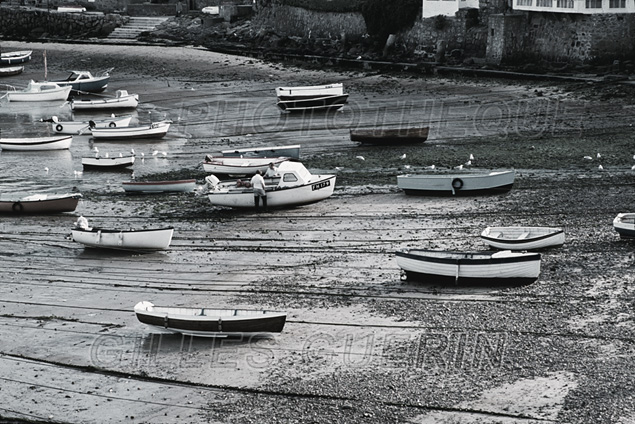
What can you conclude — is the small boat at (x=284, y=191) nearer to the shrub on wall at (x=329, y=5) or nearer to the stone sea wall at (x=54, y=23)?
the shrub on wall at (x=329, y=5)

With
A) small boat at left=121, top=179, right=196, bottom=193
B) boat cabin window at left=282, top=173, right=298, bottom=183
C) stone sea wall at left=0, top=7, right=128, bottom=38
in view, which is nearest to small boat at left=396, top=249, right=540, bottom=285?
boat cabin window at left=282, top=173, right=298, bottom=183

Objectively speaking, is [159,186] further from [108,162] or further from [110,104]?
[110,104]

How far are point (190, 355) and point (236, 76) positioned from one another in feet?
123

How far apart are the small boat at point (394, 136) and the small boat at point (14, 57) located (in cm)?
3298

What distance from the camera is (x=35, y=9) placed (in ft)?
254

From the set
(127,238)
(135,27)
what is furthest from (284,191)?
(135,27)

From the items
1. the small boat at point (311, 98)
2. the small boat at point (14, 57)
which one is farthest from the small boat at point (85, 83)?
the small boat at point (311, 98)

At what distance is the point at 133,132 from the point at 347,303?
20366 mm

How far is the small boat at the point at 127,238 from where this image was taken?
24.6 m

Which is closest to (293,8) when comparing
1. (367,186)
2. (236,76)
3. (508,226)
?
(236,76)

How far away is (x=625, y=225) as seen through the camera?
2397 centimetres

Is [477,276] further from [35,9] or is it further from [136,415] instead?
[35,9]

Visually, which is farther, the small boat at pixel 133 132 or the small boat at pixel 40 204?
the small boat at pixel 133 132

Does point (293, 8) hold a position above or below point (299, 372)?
above
